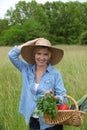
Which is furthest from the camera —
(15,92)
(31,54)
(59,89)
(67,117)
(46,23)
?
(46,23)

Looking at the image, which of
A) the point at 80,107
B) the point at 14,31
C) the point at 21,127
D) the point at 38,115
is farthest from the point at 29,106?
the point at 14,31

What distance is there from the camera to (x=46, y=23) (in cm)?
5922

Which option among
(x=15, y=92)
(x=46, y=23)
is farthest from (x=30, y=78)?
(x=46, y=23)

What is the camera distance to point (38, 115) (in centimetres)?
388

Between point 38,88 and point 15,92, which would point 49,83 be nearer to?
point 38,88

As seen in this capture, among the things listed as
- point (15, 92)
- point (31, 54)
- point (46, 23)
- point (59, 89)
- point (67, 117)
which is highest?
point (31, 54)

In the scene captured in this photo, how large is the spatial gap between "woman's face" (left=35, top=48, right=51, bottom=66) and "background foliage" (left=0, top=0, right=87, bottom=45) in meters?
45.3

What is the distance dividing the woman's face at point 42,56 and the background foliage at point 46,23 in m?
45.3

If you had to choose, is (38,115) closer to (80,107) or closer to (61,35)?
(80,107)

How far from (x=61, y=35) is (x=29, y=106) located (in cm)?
5614

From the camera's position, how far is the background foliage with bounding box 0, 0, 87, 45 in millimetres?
54312

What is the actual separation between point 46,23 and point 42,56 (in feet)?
182

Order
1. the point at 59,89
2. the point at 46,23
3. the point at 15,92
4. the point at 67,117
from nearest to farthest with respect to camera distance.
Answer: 1. the point at 67,117
2. the point at 59,89
3. the point at 15,92
4. the point at 46,23

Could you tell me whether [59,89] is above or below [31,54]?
below
